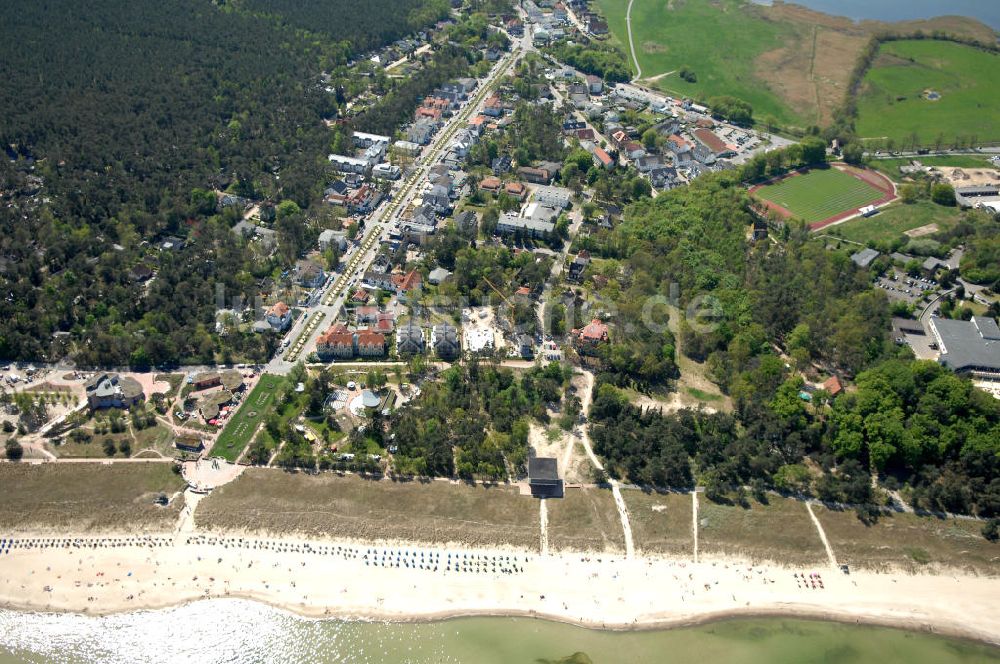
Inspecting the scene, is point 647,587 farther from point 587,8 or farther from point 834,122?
point 587,8

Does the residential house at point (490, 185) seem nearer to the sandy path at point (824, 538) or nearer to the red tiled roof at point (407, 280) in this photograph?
the red tiled roof at point (407, 280)

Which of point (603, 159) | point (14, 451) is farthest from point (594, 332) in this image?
point (14, 451)

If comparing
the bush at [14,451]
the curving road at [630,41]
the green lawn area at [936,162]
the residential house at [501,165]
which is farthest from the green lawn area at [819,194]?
the bush at [14,451]

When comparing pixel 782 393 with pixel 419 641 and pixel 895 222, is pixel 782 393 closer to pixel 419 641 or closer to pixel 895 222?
pixel 419 641

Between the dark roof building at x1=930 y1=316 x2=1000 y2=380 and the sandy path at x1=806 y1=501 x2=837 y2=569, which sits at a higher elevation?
the dark roof building at x1=930 y1=316 x2=1000 y2=380

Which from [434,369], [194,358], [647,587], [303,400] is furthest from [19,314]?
[647,587]

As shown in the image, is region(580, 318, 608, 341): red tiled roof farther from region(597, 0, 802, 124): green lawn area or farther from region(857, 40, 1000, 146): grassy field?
region(857, 40, 1000, 146): grassy field

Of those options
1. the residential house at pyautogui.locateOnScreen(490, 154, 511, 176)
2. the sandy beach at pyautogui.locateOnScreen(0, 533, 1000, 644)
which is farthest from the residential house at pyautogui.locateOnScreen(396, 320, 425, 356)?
the residential house at pyautogui.locateOnScreen(490, 154, 511, 176)
